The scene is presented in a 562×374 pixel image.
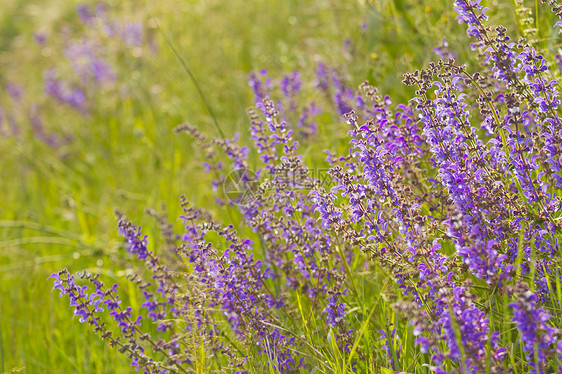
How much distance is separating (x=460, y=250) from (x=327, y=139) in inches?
72.2

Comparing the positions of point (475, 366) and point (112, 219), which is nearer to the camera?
point (475, 366)

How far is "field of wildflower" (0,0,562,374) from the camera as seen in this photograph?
1.94 m

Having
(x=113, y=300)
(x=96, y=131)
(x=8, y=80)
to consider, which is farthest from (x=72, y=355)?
(x=8, y=80)

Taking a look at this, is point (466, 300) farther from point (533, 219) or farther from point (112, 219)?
point (112, 219)

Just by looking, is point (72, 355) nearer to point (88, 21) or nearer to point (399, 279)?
point (399, 279)

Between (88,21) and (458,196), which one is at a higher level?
(88,21)

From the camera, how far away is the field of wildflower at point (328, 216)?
6.35 feet

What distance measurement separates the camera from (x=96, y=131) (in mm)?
6508

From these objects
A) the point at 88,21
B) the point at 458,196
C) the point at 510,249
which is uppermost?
the point at 88,21

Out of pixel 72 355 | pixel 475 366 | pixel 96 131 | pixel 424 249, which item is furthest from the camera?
pixel 96 131

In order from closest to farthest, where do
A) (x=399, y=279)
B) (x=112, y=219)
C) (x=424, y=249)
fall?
(x=424, y=249), (x=399, y=279), (x=112, y=219)

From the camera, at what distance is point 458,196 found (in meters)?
1.95

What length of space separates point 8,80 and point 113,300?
825cm

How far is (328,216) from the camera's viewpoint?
215 cm
